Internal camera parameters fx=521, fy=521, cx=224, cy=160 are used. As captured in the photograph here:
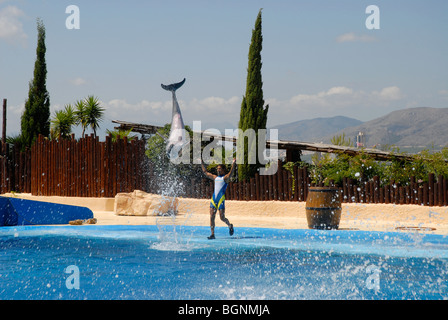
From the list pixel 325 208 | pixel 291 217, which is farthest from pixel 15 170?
pixel 325 208

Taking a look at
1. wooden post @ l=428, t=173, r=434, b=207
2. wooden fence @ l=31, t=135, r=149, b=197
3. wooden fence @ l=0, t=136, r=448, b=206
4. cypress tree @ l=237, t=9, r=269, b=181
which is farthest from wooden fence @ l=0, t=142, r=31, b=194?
wooden post @ l=428, t=173, r=434, b=207

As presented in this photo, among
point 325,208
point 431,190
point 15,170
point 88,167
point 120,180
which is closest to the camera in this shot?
point 325,208

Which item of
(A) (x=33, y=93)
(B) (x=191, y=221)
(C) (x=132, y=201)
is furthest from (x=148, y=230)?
(A) (x=33, y=93)

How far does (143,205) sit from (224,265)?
25.7ft

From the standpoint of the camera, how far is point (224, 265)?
7867mm

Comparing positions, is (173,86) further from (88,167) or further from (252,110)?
(88,167)

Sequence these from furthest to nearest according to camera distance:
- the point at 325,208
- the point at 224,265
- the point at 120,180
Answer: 1. the point at 120,180
2. the point at 325,208
3. the point at 224,265

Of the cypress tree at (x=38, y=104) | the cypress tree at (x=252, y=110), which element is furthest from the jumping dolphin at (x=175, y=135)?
the cypress tree at (x=38, y=104)

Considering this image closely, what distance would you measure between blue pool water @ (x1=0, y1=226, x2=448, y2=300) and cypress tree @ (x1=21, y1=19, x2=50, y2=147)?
18.3 meters

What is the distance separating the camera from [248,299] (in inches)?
229

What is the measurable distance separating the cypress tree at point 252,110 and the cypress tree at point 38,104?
Answer: 51.9 ft

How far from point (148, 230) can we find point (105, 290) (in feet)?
20.0

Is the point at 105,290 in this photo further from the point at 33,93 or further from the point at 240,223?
the point at 33,93
